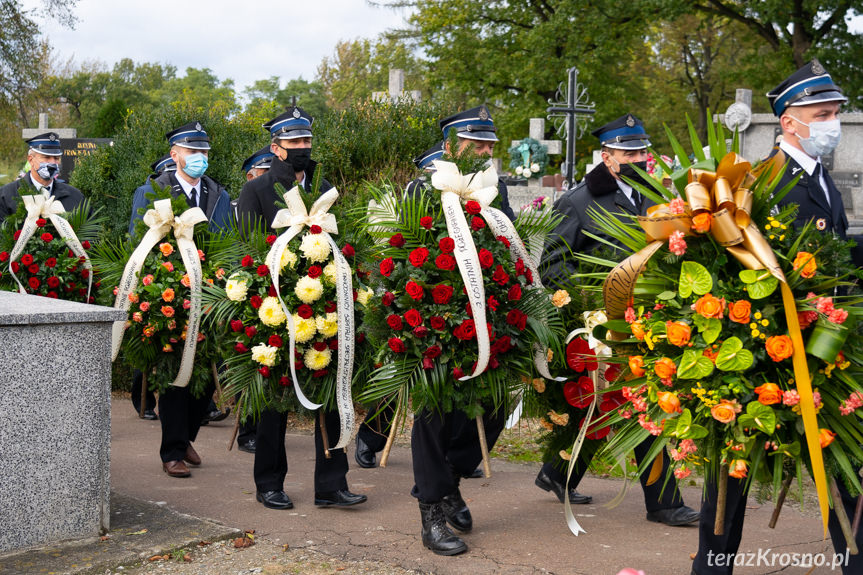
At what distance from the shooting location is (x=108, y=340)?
15.8 ft

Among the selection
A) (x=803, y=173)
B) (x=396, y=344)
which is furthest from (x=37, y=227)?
(x=803, y=173)

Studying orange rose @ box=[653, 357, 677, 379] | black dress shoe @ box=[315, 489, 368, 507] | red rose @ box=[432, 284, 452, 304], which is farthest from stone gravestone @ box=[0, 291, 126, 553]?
orange rose @ box=[653, 357, 677, 379]

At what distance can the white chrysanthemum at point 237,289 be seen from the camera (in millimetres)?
5293

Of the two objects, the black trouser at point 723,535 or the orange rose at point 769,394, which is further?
the black trouser at point 723,535

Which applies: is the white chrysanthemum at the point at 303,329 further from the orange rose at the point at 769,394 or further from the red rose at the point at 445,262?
the orange rose at the point at 769,394

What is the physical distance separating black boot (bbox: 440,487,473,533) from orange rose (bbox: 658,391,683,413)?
1840 millimetres

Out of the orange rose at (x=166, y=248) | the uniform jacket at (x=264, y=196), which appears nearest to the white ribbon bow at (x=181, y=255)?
the orange rose at (x=166, y=248)

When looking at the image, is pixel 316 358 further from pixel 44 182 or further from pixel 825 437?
pixel 44 182

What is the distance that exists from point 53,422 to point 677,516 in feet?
10.9

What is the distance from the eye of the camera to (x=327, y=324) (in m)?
5.27

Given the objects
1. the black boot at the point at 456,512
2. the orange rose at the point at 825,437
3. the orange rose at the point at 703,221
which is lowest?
the black boot at the point at 456,512

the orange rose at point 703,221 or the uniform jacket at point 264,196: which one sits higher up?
the uniform jacket at point 264,196

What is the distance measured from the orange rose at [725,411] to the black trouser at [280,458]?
2.79 metres

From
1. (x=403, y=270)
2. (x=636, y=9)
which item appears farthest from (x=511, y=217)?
(x=636, y=9)
